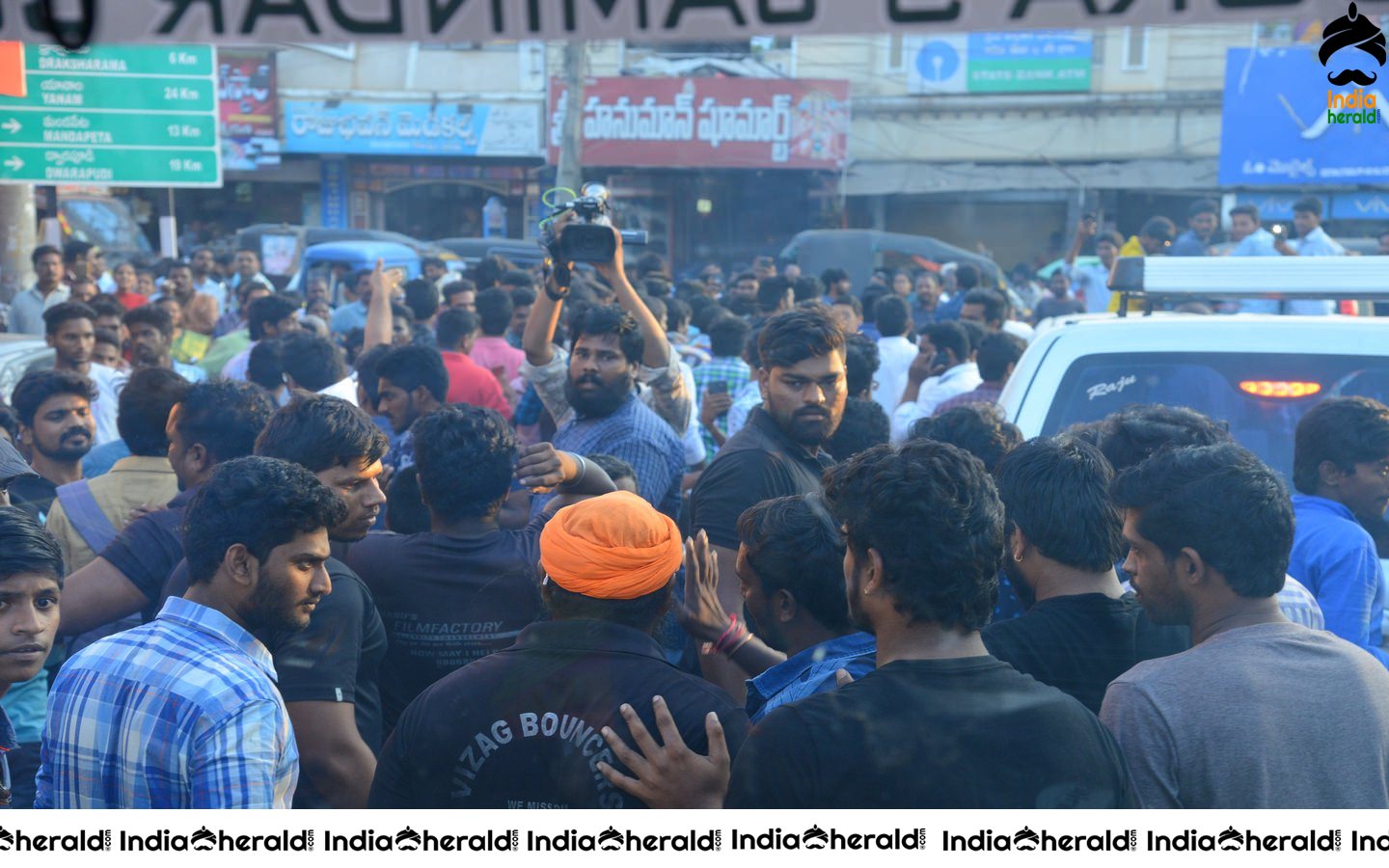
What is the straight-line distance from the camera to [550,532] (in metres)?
2.42

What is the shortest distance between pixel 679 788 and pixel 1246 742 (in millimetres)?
962

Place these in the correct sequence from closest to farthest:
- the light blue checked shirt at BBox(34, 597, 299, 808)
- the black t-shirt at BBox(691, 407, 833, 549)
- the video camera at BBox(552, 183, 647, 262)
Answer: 1. the light blue checked shirt at BBox(34, 597, 299, 808)
2. the black t-shirt at BBox(691, 407, 833, 549)
3. the video camera at BBox(552, 183, 647, 262)

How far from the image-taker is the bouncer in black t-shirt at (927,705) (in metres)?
1.96

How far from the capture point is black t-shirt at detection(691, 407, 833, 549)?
3641mm

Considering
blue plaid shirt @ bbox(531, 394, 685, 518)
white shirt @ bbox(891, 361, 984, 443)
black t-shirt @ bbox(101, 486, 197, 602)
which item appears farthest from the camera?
white shirt @ bbox(891, 361, 984, 443)

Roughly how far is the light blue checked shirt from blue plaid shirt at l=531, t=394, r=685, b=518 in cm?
229

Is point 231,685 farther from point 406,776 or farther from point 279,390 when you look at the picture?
point 279,390

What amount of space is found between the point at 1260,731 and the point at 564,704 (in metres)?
1.18

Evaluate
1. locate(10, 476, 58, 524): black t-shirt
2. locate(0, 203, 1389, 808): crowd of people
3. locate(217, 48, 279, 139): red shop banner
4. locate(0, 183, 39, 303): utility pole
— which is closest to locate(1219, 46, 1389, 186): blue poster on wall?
locate(0, 183, 39, 303): utility pole

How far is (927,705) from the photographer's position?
6.49 ft

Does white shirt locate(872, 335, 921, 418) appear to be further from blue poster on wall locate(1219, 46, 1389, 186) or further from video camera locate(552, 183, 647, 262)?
blue poster on wall locate(1219, 46, 1389, 186)

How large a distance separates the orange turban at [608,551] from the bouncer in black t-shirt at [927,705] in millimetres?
404

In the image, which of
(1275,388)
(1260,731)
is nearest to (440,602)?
(1260,731)
